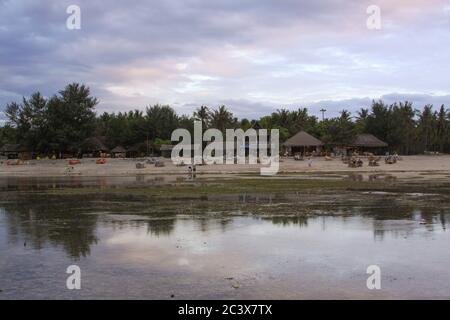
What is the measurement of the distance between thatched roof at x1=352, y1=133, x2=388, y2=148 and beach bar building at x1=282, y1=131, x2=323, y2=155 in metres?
6.11

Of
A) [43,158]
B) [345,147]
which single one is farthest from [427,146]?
[43,158]

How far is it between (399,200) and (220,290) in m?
16.3

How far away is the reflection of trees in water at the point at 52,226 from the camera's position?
13.2 meters

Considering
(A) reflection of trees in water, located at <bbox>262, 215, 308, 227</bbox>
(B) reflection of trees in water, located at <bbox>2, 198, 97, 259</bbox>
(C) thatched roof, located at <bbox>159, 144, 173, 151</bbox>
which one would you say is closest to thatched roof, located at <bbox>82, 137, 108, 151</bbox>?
(C) thatched roof, located at <bbox>159, 144, 173, 151</bbox>

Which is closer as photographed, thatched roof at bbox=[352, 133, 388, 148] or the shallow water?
the shallow water

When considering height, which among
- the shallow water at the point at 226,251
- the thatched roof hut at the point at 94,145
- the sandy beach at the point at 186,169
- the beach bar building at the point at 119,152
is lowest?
the shallow water at the point at 226,251

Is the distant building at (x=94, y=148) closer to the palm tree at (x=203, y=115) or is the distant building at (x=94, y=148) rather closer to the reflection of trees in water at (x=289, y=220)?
the palm tree at (x=203, y=115)

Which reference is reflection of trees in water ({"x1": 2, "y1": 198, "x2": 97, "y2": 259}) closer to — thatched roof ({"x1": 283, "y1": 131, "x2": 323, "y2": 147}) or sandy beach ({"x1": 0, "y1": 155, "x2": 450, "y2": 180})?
sandy beach ({"x1": 0, "y1": 155, "x2": 450, "y2": 180})

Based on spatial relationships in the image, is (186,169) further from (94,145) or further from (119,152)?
(119,152)

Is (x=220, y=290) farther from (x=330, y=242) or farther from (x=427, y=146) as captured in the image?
(x=427, y=146)

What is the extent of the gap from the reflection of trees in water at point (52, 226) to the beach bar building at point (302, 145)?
65.5 m

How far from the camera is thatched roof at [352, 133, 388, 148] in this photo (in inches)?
3408

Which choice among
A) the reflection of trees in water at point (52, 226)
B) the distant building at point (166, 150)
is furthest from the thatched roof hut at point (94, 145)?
the reflection of trees in water at point (52, 226)

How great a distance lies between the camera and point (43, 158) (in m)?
82.1
